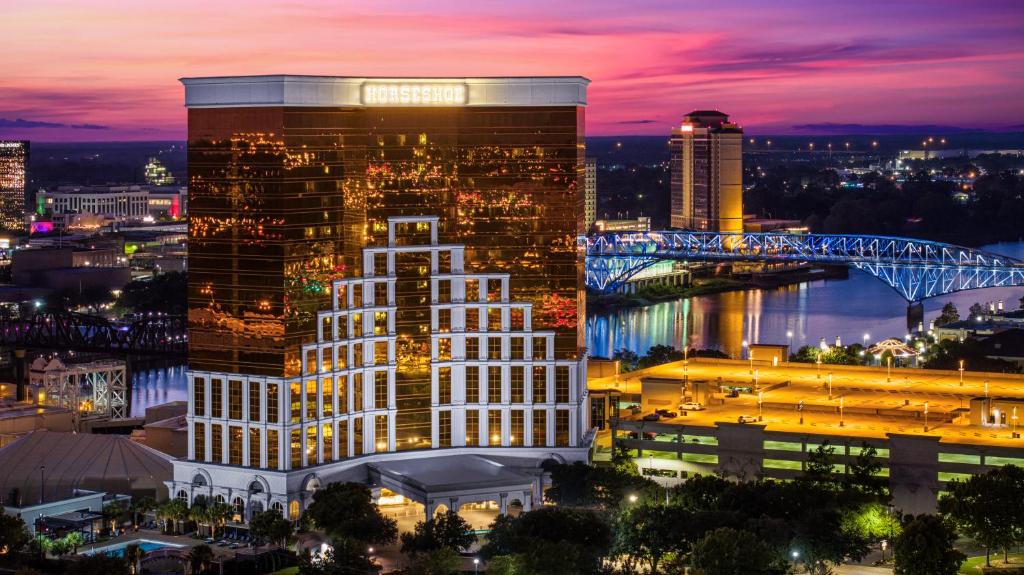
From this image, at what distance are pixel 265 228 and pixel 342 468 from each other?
21.4 feet

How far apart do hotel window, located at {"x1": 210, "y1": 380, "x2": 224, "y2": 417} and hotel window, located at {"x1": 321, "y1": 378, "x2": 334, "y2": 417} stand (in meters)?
2.58

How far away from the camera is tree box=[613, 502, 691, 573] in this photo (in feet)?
131

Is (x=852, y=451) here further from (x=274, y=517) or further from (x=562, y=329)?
(x=274, y=517)

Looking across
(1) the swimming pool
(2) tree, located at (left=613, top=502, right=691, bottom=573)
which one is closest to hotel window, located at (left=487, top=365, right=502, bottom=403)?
(2) tree, located at (left=613, top=502, right=691, bottom=573)

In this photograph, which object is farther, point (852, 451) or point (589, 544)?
point (852, 451)

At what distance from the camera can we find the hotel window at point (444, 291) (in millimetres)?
48750

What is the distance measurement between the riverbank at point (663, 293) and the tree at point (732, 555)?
8199cm

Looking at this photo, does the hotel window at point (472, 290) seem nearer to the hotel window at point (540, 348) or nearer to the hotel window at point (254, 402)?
the hotel window at point (540, 348)

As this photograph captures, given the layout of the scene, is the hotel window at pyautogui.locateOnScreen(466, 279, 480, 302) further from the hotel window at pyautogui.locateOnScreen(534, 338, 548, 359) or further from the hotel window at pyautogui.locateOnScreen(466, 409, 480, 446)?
the hotel window at pyautogui.locateOnScreen(466, 409, 480, 446)

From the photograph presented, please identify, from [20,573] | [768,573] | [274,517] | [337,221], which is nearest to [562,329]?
[337,221]

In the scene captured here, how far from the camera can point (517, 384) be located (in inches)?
1923

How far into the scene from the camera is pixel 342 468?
47125mm

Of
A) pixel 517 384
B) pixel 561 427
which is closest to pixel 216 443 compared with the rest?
pixel 517 384

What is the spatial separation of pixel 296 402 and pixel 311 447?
1259 mm
